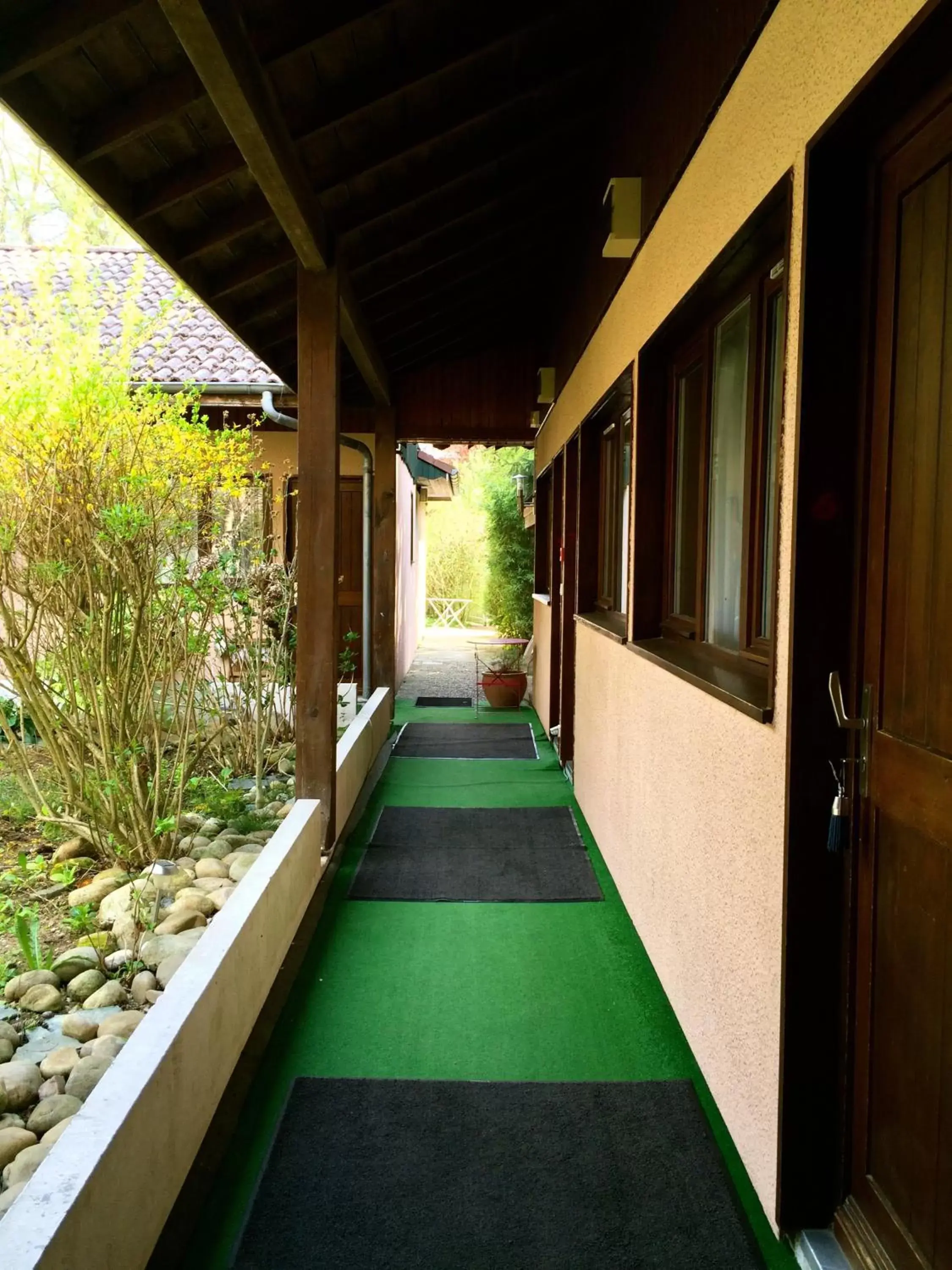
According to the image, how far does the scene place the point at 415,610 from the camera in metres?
14.2

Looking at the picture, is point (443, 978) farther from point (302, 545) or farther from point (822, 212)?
point (822, 212)

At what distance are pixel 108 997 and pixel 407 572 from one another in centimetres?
931

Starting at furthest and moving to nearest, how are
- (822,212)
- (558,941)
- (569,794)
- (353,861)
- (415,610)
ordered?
(415,610) < (569,794) < (353,861) < (558,941) < (822,212)

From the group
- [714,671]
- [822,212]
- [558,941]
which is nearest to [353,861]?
[558,941]

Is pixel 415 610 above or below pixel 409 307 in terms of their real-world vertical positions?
below

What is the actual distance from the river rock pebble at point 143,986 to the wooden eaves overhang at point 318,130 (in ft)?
8.29

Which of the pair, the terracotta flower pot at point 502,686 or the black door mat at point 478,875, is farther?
the terracotta flower pot at point 502,686

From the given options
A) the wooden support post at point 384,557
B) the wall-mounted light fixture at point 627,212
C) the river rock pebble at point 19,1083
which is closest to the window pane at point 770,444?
the wall-mounted light fixture at point 627,212

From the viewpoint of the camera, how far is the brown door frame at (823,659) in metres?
1.66

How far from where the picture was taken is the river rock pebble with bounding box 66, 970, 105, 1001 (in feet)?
8.85

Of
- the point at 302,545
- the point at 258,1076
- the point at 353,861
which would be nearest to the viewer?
the point at 258,1076

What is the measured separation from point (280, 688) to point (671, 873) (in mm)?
3032

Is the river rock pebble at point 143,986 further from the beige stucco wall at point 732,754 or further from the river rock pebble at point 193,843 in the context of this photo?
the beige stucco wall at point 732,754

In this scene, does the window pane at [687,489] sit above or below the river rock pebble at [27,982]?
above
